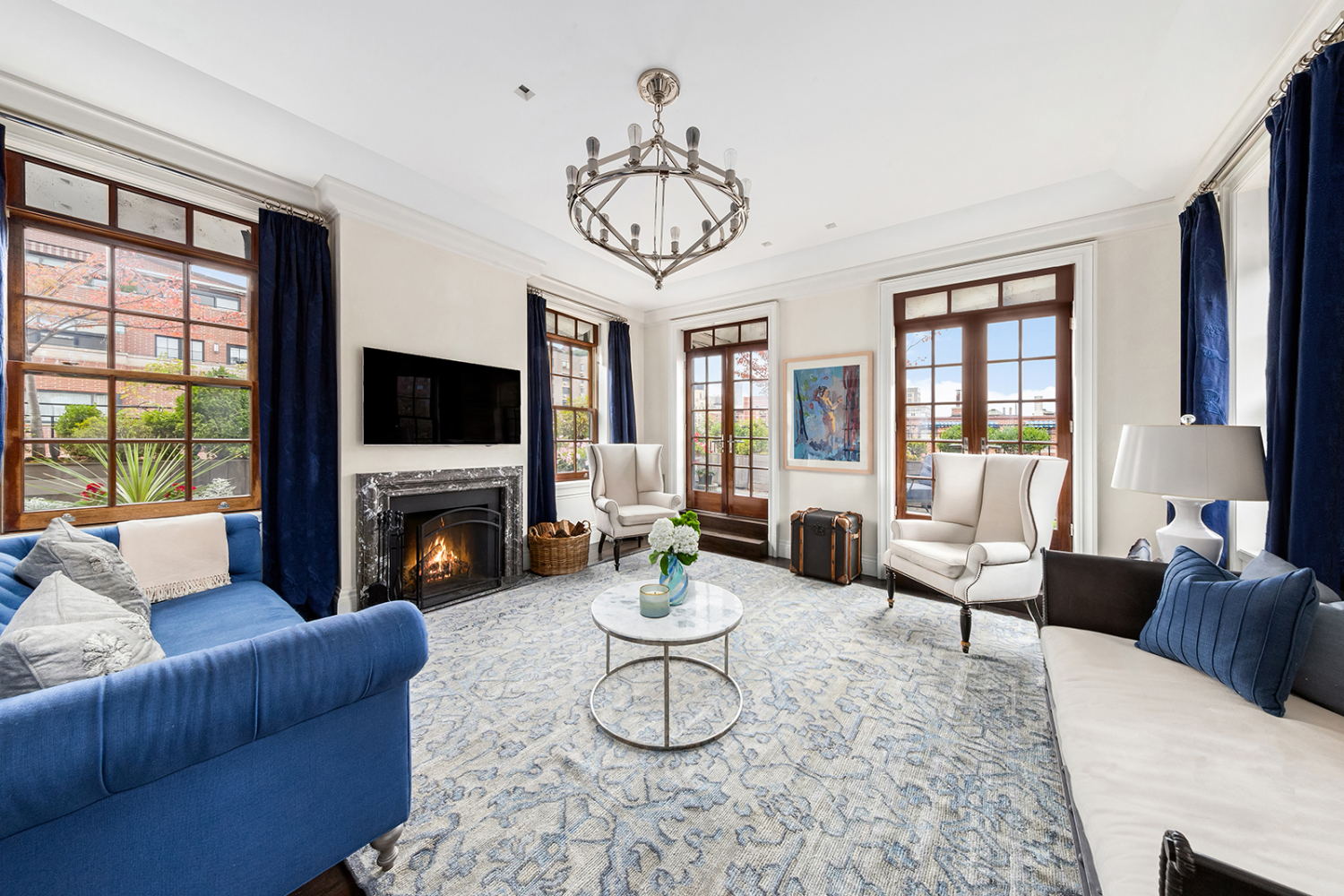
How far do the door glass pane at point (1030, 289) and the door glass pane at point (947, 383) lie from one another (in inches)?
23.5

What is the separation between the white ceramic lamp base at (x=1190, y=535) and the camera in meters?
1.97

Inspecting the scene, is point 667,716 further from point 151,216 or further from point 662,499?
point 151,216

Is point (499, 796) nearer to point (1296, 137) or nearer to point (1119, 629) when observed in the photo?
point (1119, 629)

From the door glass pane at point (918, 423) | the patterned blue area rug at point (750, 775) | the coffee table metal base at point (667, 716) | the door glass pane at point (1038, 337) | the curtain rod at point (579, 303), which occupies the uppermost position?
the curtain rod at point (579, 303)

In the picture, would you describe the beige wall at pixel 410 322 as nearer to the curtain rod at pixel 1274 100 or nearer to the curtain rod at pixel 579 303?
the curtain rod at pixel 579 303

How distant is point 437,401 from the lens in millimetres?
3547

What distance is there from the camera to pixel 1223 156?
7.90ft

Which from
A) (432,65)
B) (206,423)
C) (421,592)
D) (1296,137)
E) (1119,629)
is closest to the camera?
(1296,137)

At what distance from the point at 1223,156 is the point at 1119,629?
2.49 metres

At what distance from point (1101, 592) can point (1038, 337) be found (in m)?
2.44

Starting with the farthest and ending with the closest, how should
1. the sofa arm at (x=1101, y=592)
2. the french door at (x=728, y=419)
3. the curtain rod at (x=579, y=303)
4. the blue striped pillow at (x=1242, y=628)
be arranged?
the french door at (x=728, y=419)
the curtain rod at (x=579, y=303)
the sofa arm at (x=1101, y=592)
the blue striped pillow at (x=1242, y=628)

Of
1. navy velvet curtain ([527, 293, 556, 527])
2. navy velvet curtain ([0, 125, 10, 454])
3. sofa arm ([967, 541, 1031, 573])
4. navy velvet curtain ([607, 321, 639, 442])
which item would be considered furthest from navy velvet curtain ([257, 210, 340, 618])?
sofa arm ([967, 541, 1031, 573])

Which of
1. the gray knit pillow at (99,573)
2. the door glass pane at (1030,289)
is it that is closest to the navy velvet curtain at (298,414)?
the gray knit pillow at (99,573)

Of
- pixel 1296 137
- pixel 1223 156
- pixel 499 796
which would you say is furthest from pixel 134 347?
pixel 1223 156
